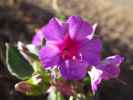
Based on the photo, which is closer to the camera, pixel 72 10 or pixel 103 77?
pixel 103 77

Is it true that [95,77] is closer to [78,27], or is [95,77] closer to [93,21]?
[78,27]

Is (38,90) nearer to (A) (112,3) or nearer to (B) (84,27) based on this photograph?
(B) (84,27)

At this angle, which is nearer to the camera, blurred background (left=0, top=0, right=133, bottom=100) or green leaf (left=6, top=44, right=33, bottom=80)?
green leaf (left=6, top=44, right=33, bottom=80)

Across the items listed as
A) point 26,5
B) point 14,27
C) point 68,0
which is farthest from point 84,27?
point 68,0

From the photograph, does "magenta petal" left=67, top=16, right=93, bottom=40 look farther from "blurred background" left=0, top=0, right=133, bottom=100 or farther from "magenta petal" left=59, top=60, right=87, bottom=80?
"blurred background" left=0, top=0, right=133, bottom=100

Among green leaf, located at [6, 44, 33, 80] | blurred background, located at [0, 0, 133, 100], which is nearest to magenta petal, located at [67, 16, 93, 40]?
green leaf, located at [6, 44, 33, 80]

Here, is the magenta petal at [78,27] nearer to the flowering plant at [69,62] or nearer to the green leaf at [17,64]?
the flowering plant at [69,62]

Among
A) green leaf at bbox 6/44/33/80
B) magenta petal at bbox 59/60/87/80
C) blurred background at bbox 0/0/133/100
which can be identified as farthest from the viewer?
blurred background at bbox 0/0/133/100
